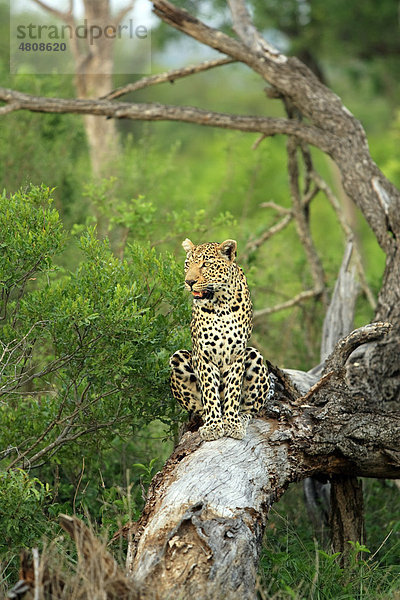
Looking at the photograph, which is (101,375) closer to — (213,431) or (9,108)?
(213,431)

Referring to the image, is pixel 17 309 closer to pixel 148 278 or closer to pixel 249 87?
pixel 148 278

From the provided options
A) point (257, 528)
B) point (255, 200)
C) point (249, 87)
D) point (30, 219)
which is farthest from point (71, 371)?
point (249, 87)

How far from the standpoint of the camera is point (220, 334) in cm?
619

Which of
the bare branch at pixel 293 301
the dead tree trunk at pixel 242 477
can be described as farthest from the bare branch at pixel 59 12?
the dead tree trunk at pixel 242 477

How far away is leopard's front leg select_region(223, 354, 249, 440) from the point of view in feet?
20.3

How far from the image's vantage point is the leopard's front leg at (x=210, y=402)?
6164mm

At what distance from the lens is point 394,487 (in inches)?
375

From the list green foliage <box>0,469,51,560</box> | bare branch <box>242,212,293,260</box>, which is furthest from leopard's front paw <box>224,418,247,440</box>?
bare branch <box>242,212,293,260</box>

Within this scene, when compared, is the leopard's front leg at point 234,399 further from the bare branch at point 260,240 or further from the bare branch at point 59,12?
the bare branch at point 59,12

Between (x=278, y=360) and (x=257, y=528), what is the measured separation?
586 centimetres

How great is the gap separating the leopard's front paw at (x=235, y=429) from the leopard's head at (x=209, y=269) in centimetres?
95

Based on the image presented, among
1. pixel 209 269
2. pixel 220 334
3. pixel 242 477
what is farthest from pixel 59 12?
pixel 242 477

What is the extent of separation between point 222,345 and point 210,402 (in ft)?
1.43

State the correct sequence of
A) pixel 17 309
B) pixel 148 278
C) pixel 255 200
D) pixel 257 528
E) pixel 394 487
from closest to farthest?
pixel 257 528 < pixel 17 309 < pixel 148 278 < pixel 394 487 < pixel 255 200
